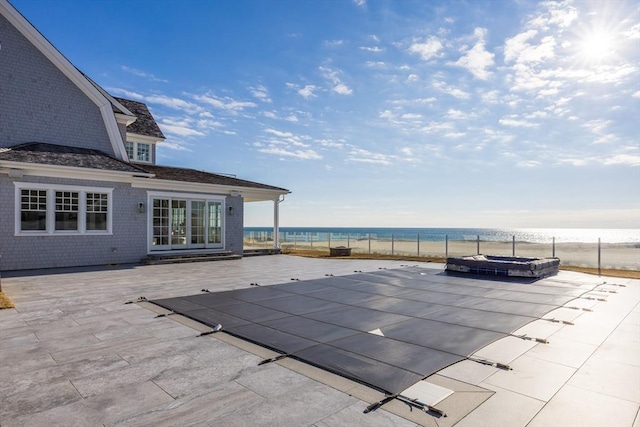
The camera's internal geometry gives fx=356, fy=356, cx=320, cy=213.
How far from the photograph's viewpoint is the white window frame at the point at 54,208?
11.0m

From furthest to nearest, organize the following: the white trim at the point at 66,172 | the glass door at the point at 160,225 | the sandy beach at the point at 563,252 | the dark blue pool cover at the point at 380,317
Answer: the sandy beach at the point at 563,252
the glass door at the point at 160,225
the white trim at the point at 66,172
the dark blue pool cover at the point at 380,317

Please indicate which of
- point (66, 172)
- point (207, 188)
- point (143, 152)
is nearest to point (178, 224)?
point (207, 188)

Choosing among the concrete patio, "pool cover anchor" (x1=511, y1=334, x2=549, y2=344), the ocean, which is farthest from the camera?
the ocean

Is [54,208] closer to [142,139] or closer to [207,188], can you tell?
[207,188]

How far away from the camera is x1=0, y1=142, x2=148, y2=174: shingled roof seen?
10938 millimetres

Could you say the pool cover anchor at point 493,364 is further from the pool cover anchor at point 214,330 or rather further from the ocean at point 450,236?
the ocean at point 450,236

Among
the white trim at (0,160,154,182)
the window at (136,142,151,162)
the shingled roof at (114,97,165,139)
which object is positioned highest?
the shingled roof at (114,97,165,139)

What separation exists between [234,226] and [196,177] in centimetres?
279

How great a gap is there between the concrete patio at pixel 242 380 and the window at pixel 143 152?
42.4 ft

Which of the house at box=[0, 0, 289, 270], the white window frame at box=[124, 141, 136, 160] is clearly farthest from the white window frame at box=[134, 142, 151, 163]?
the house at box=[0, 0, 289, 270]

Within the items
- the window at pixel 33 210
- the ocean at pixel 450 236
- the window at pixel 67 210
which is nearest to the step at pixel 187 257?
the window at pixel 67 210

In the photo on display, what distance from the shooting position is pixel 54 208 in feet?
38.1

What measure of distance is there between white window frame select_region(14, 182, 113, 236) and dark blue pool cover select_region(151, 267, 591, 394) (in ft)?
23.5

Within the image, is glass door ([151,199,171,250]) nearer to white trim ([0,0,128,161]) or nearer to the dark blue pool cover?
white trim ([0,0,128,161])
